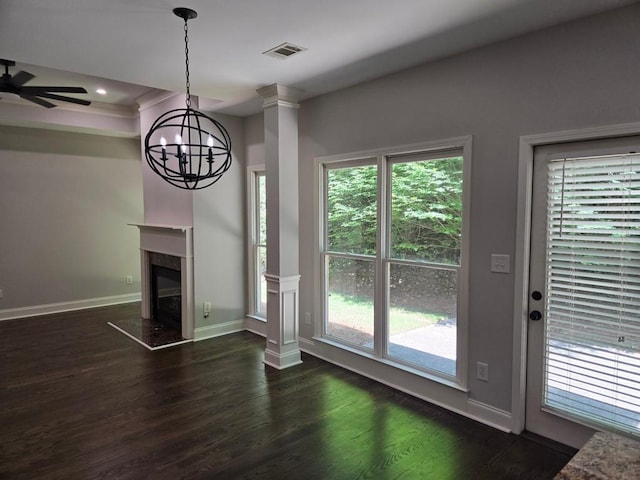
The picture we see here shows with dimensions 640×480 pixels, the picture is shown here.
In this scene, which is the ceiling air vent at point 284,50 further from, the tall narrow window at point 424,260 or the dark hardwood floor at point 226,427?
the dark hardwood floor at point 226,427

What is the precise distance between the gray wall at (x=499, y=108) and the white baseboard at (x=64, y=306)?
16.3 feet

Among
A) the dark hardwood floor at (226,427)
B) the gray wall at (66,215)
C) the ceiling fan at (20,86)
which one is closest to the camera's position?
the dark hardwood floor at (226,427)

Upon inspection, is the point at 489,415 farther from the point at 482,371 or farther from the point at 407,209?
the point at 407,209

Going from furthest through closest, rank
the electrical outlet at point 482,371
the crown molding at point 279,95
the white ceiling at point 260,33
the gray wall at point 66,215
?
the gray wall at point 66,215 < the crown molding at point 279,95 < the electrical outlet at point 482,371 < the white ceiling at point 260,33

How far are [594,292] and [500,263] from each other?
0.56 m

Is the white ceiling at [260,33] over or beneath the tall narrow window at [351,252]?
over

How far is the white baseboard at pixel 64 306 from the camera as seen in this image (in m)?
5.74


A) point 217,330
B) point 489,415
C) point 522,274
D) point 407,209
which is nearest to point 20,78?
point 217,330

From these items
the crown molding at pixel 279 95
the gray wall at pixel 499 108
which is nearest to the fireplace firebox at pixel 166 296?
the crown molding at pixel 279 95

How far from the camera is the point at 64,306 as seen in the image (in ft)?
20.2

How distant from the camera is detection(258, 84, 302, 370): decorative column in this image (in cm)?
390

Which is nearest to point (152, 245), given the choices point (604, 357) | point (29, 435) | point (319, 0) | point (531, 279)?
point (29, 435)

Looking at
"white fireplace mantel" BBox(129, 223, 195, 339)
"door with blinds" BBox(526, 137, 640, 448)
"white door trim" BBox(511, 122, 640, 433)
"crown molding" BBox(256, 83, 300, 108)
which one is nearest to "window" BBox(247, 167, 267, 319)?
"white fireplace mantel" BBox(129, 223, 195, 339)

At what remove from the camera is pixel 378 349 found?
3.67 meters
